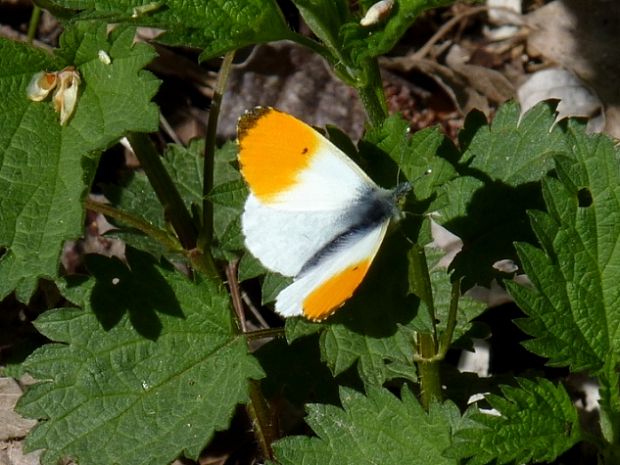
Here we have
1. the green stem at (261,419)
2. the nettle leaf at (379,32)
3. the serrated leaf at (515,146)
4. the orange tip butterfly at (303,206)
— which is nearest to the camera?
the nettle leaf at (379,32)

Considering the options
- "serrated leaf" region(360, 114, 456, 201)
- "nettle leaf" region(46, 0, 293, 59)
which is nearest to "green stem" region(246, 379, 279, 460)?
"serrated leaf" region(360, 114, 456, 201)

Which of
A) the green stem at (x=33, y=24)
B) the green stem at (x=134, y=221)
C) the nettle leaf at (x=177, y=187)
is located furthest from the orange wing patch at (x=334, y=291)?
the green stem at (x=33, y=24)

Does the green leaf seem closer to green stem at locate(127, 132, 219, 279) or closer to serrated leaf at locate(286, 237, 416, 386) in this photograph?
serrated leaf at locate(286, 237, 416, 386)

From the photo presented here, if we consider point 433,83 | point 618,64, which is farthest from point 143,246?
point 618,64

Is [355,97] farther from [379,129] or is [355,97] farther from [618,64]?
[379,129]

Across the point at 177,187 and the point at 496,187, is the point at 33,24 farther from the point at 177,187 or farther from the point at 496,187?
the point at 496,187

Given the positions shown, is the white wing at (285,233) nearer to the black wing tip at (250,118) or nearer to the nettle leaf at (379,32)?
the black wing tip at (250,118)

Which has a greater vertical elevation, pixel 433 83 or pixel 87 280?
pixel 87 280
